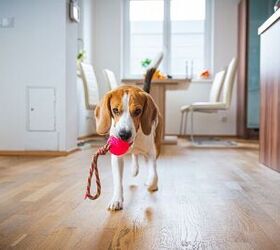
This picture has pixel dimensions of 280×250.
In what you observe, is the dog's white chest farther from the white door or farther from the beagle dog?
the white door

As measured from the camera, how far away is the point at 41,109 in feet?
10.9

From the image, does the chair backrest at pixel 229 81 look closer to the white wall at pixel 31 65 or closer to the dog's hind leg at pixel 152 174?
the white wall at pixel 31 65

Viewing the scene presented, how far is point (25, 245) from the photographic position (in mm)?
1064

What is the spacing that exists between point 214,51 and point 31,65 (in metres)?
3.61

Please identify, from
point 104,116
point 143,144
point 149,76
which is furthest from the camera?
point 149,76

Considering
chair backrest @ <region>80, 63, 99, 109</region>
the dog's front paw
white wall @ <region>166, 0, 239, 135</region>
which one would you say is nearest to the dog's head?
the dog's front paw

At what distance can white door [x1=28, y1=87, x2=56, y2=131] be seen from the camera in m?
3.33

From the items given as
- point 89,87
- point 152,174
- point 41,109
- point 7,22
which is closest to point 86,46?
point 89,87

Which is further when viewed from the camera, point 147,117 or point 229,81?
point 229,81

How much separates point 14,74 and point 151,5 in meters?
3.68

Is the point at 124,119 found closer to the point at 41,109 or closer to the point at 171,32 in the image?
the point at 41,109

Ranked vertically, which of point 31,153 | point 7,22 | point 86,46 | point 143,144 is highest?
point 86,46

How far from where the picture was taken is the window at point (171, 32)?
6383mm

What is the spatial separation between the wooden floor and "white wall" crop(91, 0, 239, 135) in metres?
3.66
